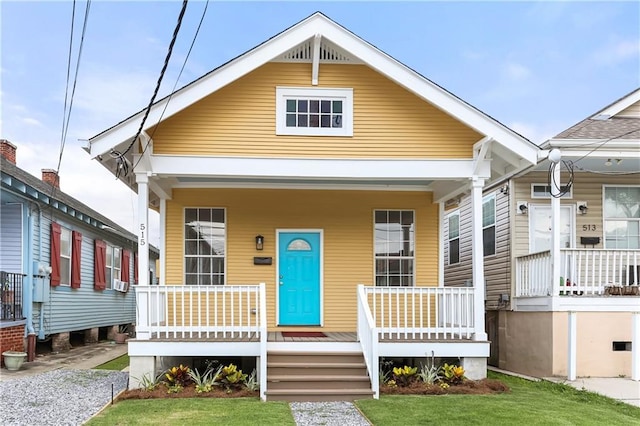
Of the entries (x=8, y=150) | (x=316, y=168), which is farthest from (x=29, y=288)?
(x=316, y=168)

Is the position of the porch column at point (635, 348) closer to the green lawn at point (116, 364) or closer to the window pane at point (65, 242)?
the green lawn at point (116, 364)

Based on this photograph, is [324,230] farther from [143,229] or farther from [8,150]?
[8,150]

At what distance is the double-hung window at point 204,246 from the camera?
1179cm

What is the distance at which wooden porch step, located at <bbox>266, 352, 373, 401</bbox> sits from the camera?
862 cm

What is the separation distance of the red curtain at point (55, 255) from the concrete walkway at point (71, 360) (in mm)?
1764

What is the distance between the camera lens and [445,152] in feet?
33.7

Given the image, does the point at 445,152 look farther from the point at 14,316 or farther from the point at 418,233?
the point at 14,316

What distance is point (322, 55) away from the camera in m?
10.4

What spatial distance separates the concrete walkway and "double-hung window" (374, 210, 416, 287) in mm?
6317

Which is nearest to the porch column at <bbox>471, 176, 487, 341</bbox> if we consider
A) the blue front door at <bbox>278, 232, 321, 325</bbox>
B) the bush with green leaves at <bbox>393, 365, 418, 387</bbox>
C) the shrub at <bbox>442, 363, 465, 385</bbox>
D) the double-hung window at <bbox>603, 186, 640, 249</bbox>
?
the shrub at <bbox>442, 363, 465, 385</bbox>

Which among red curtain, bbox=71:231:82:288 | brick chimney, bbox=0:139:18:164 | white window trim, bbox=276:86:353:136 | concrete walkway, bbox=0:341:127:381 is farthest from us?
red curtain, bbox=71:231:82:288

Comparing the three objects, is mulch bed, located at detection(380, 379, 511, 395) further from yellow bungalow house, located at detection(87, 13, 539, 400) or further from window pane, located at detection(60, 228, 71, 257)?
window pane, located at detection(60, 228, 71, 257)

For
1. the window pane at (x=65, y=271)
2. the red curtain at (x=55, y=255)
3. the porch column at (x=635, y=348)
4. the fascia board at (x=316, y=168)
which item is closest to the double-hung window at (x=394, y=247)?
the fascia board at (x=316, y=168)

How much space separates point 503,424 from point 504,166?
548cm
